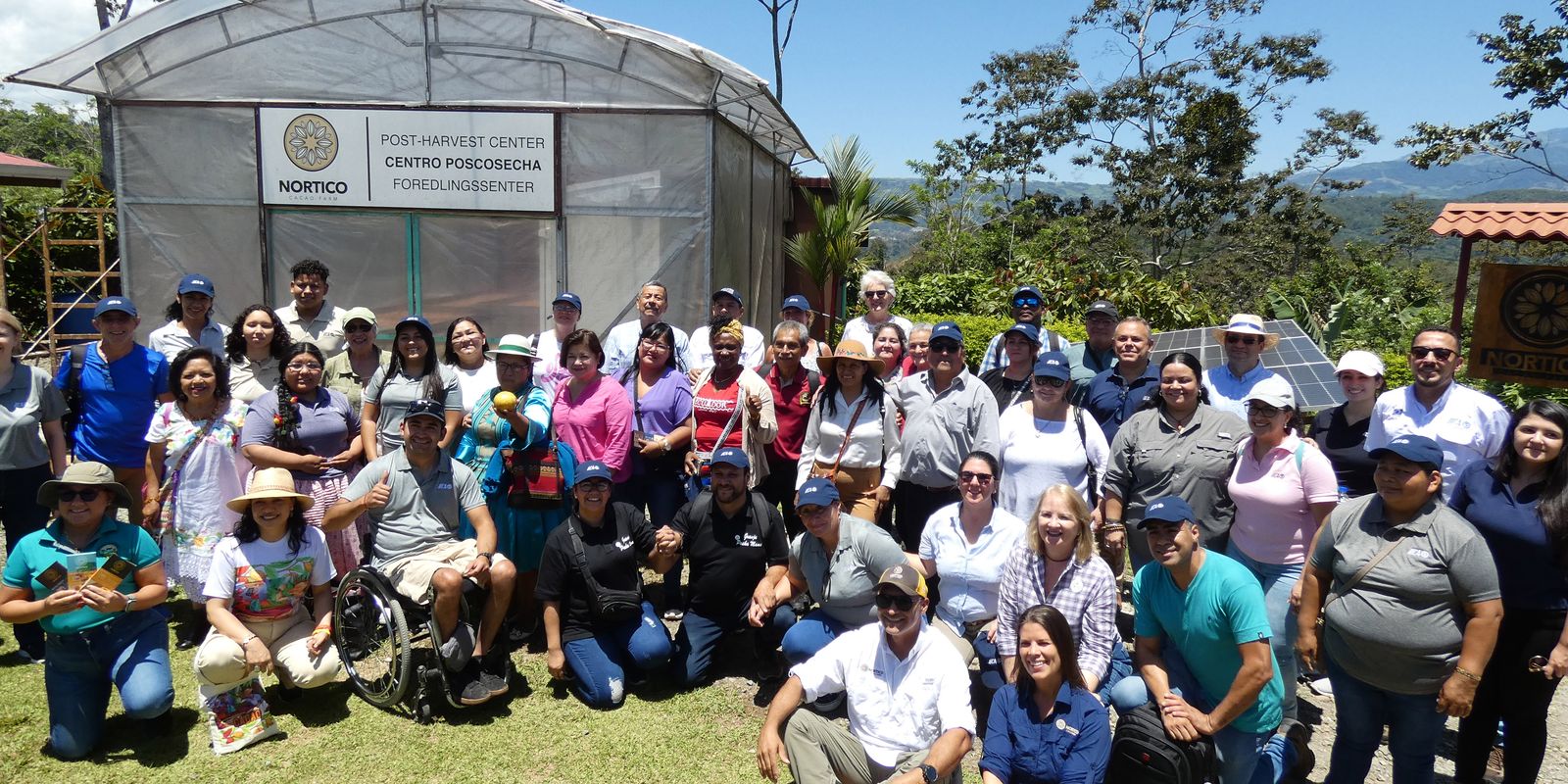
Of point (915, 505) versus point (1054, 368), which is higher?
point (1054, 368)

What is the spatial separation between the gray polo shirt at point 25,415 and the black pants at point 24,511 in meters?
0.07

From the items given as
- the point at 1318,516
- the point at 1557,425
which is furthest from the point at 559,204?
the point at 1557,425

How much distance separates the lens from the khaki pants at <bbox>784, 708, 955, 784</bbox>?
365 cm

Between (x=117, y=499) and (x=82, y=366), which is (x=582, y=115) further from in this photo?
(x=117, y=499)

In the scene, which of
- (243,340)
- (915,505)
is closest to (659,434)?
(915,505)

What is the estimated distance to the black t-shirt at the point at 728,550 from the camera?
5078 millimetres

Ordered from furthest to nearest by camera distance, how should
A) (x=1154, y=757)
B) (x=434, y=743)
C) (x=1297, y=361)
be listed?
1. (x=1297, y=361)
2. (x=434, y=743)
3. (x=1154, y=757)

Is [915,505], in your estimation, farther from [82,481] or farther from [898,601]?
[82,481]

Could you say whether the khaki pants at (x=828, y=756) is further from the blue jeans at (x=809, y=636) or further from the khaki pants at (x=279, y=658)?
the khaki pants at (x=279, y=658)

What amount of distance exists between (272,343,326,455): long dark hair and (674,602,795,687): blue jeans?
237 centimetres

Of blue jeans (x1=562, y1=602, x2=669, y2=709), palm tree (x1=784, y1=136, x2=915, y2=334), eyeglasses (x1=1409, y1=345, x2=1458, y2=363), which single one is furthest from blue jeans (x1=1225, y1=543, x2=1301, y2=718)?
palm tree (x1=784, y1=136, x2=915, y2=334)

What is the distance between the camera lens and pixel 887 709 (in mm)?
3709

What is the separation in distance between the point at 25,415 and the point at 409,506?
7.23 ft

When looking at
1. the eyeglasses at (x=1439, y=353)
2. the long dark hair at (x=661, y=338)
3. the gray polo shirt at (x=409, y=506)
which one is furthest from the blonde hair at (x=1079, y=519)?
the gray polo shirt at (x=409, y=506)
